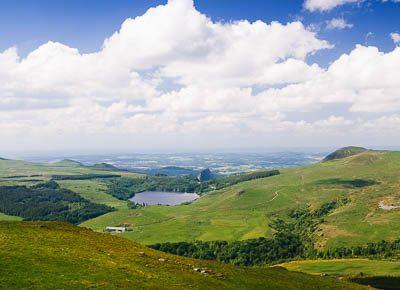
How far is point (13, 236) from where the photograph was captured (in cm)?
6588

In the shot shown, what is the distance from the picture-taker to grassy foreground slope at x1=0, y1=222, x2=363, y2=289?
4962 centimetres

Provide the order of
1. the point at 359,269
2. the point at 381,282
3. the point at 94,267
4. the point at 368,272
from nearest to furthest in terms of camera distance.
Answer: the point at 94,267 < the point at 381,282 < the point at 368,272 < the point at 359,269

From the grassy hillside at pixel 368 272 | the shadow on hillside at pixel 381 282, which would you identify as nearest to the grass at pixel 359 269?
the grassy hillside at pixel 368 272

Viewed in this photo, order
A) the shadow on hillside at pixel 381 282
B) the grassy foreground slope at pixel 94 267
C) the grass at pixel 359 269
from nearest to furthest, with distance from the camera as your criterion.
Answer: the grassy foreground slope at pixel 94 267 → the shadow on hillside at pixel 381 282 → the grass at pixel 359 269

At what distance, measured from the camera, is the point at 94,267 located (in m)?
56.6

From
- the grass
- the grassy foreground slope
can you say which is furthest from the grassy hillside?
the grassy foreground slope

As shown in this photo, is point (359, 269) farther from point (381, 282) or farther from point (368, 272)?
point (381, 282)

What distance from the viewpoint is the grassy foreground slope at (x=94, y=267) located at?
49.6 metres

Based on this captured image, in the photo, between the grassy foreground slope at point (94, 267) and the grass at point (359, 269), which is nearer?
the grassy foreground slope at point (94, 267)

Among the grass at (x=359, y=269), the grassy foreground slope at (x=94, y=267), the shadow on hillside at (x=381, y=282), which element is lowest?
the grass at (x=359, y=269)

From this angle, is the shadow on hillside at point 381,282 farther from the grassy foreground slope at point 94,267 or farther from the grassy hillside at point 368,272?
the grassy foreground slope at point 94,267

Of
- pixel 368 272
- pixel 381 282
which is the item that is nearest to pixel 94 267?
pixel 381 282

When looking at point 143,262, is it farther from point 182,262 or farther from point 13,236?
point 13,236

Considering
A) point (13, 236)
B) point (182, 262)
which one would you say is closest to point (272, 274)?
point (182, 262)
